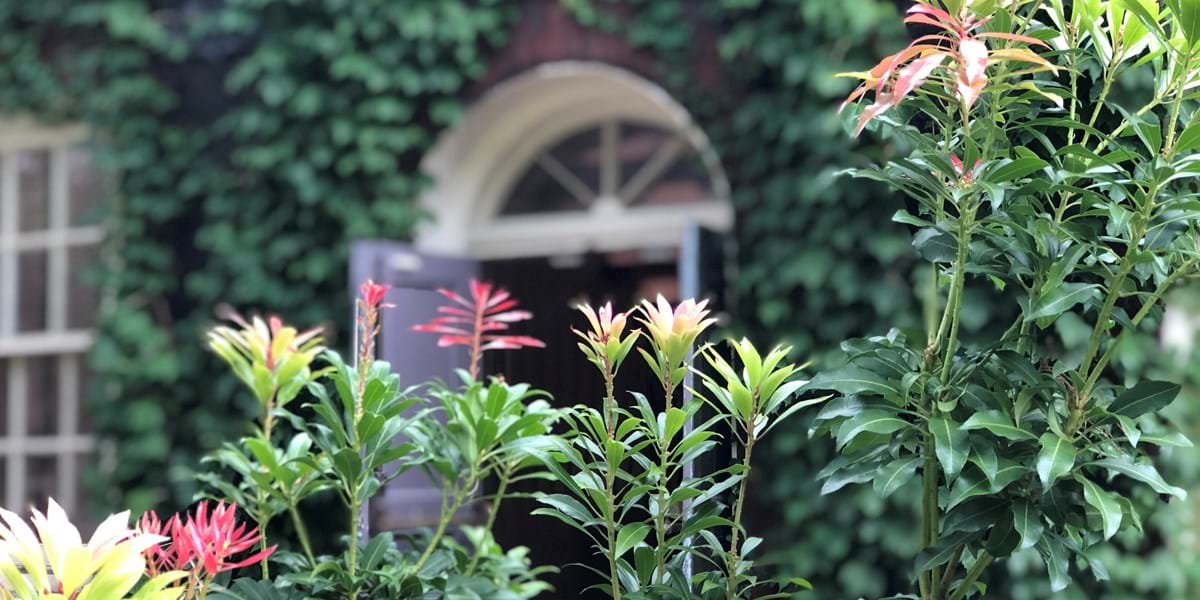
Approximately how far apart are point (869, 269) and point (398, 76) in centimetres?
184

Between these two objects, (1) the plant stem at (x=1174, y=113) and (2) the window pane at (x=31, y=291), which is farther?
(2) the window pane at (x=31, y=291)

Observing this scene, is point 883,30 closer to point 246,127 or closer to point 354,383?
point 246,127

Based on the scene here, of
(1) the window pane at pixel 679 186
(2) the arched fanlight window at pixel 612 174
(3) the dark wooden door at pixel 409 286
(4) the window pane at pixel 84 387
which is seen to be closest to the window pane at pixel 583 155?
(2) the arched fanlight window at pixel 612 174

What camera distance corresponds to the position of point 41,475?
5.60 m

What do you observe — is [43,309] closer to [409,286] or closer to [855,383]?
[409,286]

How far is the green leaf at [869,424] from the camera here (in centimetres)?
138

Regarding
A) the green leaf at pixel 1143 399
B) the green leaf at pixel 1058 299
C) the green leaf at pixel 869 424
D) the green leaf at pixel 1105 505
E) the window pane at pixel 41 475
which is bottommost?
the window pane at pixel 41 475

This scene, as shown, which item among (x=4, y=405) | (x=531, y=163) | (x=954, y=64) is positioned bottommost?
(x=4, y=405)

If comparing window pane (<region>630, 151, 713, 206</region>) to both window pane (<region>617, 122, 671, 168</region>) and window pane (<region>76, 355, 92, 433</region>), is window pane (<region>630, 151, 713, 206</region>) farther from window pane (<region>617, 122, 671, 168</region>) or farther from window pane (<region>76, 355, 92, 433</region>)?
window pane (<region>76, 355, 92, 433</region>)

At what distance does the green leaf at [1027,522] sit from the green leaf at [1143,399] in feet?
0.49

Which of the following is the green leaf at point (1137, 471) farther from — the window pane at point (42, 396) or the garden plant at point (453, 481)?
the window pane at point (42, 396)

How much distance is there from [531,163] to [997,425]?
387 cm

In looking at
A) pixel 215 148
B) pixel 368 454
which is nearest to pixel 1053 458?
pixel 368 454

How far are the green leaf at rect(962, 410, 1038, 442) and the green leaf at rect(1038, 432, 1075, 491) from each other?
0.02 metres
